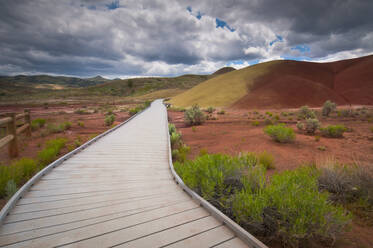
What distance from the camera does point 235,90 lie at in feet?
116

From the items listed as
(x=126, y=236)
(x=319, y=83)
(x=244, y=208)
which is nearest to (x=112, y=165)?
(x=126, y=236)

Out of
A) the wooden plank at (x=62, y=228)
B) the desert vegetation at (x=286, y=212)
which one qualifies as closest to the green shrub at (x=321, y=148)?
the desert vegetation at (x=286, y=212)

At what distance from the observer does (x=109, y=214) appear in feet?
8.11

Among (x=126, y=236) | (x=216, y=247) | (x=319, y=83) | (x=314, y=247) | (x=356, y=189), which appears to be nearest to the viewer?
(x=216, y=247)

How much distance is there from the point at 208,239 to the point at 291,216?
113 cm

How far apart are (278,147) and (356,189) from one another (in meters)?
4.11

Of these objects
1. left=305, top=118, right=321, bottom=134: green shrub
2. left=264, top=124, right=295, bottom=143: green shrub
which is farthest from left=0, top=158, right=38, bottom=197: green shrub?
left=305, top=118, right=321, bottom=134: green shrub

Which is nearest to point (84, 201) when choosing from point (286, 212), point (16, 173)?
point (16, 173)

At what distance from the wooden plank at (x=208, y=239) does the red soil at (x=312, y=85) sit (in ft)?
90.7

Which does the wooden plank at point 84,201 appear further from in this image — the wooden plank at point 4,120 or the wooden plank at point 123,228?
the wooden plank at point 4,120

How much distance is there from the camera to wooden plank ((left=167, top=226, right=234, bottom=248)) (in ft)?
6.30

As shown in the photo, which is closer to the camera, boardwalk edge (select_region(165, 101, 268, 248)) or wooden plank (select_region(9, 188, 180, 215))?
boardwalk edge (select_region(165, 101, 268, 248))

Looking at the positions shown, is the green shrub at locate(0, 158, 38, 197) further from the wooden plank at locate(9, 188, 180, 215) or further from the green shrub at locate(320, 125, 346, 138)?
the green shrub at locate(320, 125, 346, 138)

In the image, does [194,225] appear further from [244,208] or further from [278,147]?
[278,147]
